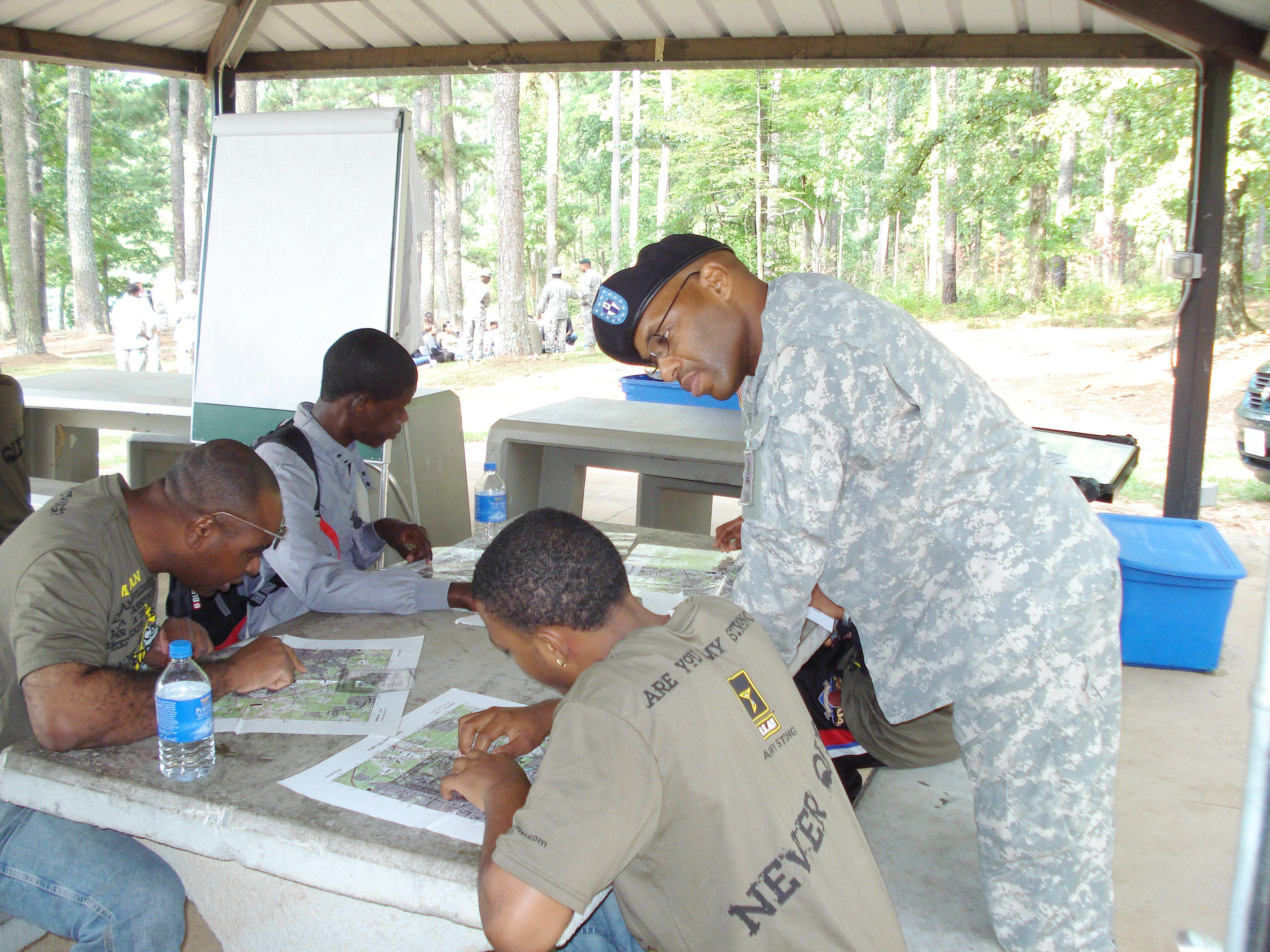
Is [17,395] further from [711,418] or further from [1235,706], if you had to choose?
[1235,706]

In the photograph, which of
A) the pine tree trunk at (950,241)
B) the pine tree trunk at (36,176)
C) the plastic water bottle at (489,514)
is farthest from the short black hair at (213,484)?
the pine tree trunk at (36,176)

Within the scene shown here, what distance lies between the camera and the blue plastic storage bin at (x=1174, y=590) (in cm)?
368

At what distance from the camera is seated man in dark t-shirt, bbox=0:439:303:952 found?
5.35 ft

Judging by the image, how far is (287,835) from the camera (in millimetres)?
1394

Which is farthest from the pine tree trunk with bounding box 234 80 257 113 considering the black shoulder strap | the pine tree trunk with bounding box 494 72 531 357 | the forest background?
the black shoulder strap

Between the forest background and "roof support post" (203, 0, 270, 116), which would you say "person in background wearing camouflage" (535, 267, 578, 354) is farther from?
"roof support post" (203, 0, 270, 116)

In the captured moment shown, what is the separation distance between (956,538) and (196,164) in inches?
768

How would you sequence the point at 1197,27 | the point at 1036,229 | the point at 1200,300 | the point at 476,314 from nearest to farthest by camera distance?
the point at 1197,27, the point at 1200,300, the point at 476,314, the point at 1036,229

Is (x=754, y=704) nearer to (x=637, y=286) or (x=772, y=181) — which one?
(x=637, y=286)

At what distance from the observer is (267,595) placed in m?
2.70

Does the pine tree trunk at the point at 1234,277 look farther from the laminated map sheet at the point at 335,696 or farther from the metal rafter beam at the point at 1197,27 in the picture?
the laminated map sheet at the point at 335,696

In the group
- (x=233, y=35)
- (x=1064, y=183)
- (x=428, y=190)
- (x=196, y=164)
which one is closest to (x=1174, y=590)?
(x=233, y=35)

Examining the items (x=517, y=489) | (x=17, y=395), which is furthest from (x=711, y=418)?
(x=17, y=395)

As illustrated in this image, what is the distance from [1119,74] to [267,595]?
1478cm
